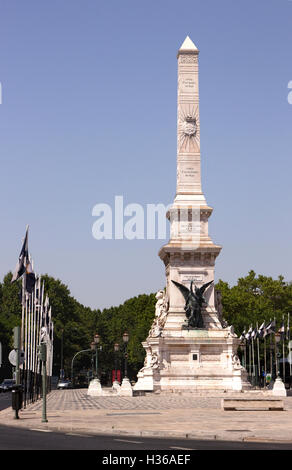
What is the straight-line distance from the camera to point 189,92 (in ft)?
223

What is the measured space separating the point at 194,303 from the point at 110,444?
143ft

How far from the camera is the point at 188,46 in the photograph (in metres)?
69.6

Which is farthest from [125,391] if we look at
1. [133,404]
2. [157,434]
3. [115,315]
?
[115,315]

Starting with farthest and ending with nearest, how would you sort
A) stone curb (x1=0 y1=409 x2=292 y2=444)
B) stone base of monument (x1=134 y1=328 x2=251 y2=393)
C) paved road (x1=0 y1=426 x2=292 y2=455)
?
stone base of monument (x1=134 y1=328 x2=251 y2=393) → stone curb (x1=0 y1=409 x2=292 y2=444) → paved road (x1=0 y1=426 x2=292 y2=455)

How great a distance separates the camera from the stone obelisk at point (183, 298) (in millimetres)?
61000

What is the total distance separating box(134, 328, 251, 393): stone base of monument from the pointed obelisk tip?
24.5 meters

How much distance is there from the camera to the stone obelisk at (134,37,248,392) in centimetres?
6100

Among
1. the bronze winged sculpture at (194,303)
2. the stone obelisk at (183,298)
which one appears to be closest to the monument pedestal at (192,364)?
the stone obelisk at (183,298)

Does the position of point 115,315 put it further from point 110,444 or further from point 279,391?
point 110,444

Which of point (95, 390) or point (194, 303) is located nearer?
point (95, 390)

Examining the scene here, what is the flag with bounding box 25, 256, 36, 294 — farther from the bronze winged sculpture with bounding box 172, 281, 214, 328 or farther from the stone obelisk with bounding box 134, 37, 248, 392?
the bronze winged sculpture with bounding box 172, 281, 214, 328

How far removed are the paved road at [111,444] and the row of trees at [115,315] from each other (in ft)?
247

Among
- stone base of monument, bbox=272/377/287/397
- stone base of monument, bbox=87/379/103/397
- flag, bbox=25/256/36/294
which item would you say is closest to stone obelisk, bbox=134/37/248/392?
stone base of monument, bbox=87/379/103/397

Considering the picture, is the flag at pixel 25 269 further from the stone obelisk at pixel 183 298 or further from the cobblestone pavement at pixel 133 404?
the stone obelisk at pixel 183 298
